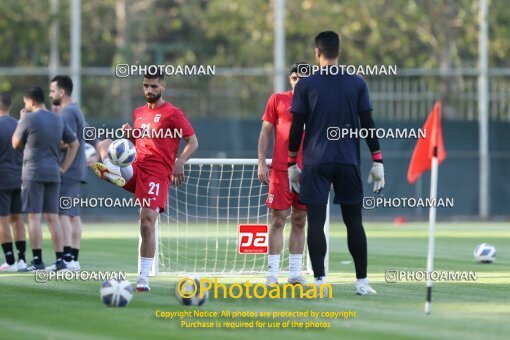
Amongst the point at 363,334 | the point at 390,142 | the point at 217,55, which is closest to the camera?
the point at 363,334

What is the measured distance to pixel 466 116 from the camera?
3269cm

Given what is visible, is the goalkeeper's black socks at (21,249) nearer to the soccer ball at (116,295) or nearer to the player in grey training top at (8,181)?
the player in grey training top at (8,181)

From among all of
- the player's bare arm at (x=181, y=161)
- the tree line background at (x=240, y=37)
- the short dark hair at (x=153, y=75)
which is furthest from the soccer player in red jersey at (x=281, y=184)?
the tree line background at (x=240, y=37)

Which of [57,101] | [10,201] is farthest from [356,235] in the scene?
[10,201]

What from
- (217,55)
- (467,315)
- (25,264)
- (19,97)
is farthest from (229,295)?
(217,55)

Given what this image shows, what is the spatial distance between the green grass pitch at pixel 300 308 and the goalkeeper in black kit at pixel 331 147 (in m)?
0.57

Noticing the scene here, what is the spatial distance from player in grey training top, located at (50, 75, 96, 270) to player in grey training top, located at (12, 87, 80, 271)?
0.20 m

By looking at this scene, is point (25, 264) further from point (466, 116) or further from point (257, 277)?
point (466, 116)

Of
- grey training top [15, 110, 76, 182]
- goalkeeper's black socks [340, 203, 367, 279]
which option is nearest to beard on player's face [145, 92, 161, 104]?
goalkeeper's black socks [340, 203, 367, 279]

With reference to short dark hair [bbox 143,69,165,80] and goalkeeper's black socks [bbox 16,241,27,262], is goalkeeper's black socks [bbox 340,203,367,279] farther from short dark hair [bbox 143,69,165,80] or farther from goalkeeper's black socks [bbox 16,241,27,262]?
goalkeeper's black socks [bbox 16,241,27,262]

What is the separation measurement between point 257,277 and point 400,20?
83.8 feet

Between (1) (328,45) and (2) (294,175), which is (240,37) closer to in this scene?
(2) (294,175)

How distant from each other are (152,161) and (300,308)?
2.62m

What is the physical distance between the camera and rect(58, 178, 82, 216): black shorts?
51.5 feet
